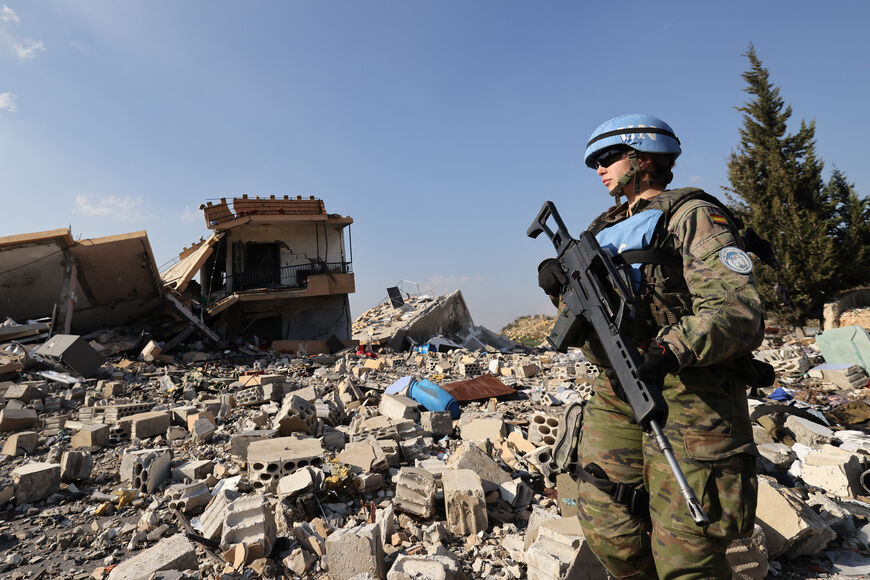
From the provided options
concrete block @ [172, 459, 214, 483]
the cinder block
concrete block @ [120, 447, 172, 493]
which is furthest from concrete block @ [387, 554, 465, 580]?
concrete block @ [120, 447, 172, 493]

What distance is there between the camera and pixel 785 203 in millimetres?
15047

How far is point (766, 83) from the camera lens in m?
16.5

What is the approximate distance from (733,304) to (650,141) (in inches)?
32.3

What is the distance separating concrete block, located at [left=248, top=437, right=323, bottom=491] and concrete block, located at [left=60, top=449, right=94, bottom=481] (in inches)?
63.9

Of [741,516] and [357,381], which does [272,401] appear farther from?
[741,516]

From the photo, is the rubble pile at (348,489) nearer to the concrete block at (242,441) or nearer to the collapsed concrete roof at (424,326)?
the concrete block at (242,441)

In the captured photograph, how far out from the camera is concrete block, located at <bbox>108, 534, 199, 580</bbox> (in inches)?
99.3

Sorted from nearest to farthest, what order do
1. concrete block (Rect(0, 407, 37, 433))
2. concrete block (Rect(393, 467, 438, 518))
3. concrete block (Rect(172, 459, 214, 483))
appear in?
concrete block (Rect(393, 467, 438, 518)) < concrete block (Rect(172, 459, 214, 483)) < concrete block (Rect(0, 407, 37, 433))

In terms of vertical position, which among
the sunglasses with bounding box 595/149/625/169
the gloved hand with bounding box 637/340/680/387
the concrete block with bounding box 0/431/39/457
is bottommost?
the concrete block with bounding box 0/431/39/457

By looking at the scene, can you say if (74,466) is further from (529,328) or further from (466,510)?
(529,328)

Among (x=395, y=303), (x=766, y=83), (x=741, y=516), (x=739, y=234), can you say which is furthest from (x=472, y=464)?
(x=766, y=83)

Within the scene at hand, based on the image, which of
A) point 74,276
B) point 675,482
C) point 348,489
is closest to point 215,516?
point 348,489

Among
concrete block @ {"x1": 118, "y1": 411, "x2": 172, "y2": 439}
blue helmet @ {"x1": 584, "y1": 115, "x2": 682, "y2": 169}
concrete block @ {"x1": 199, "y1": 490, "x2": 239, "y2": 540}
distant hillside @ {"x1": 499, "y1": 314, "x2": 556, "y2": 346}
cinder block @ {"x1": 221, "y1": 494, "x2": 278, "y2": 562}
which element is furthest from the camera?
distant hillside @ {"x1": 499, "y1": 314, "x2": 556, "y2": 346}

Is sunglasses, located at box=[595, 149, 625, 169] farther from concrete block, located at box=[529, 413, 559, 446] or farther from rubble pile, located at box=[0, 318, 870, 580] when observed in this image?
concrete block, located at box=[529, 413, 559, 446]
